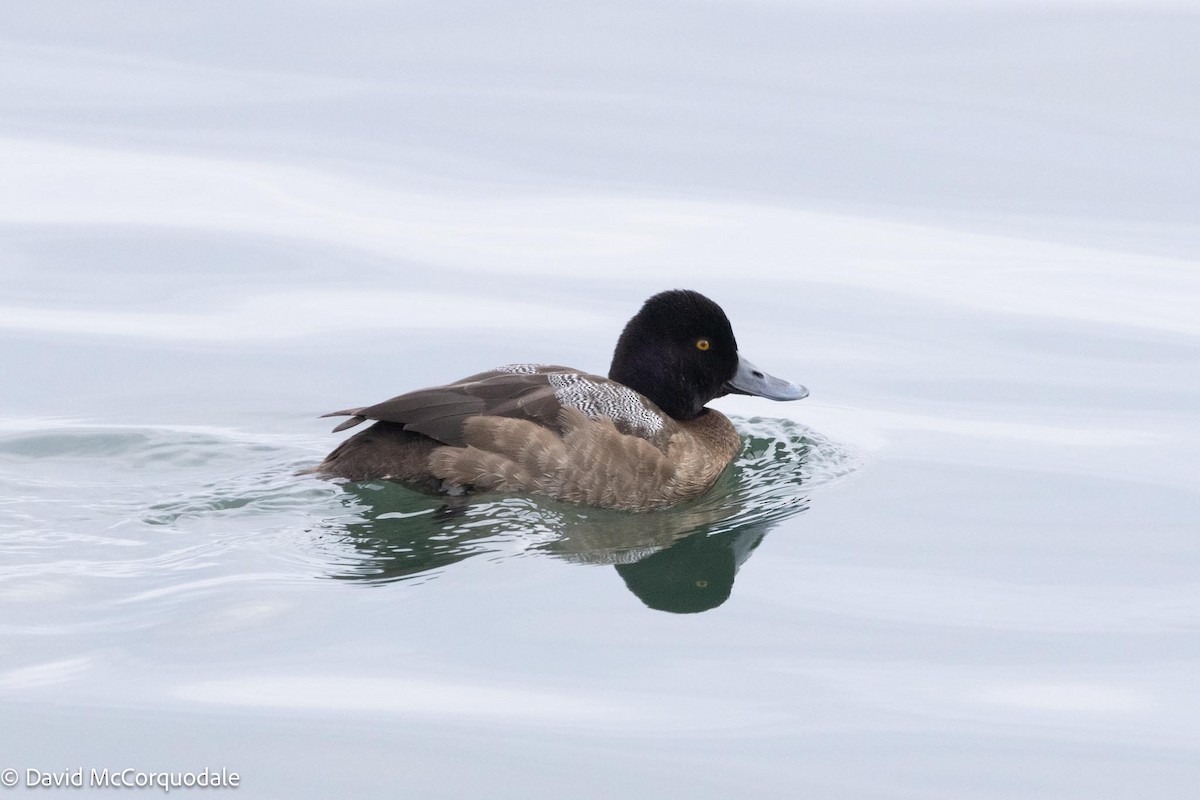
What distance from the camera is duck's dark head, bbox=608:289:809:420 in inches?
348

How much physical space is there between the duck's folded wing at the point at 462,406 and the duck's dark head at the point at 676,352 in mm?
674

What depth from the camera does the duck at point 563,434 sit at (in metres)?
7.98

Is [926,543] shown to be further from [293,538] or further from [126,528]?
[126,528]

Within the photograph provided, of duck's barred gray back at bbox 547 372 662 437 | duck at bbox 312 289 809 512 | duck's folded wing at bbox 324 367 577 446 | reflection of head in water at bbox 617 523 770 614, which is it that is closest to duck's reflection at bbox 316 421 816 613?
reflection of head in water at bbox 617 523 770 614

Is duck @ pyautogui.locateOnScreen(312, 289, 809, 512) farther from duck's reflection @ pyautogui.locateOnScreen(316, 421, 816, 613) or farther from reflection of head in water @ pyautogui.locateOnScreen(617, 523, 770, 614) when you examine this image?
reflection of head in water @ pyautogui.locateOnScreen(617, 523, 770, 614)

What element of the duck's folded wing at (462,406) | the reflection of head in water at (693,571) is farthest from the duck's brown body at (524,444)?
the reflection of head in water at (693,571)

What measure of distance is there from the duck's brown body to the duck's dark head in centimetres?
39

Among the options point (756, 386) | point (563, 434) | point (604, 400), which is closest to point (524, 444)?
point (563, 434)

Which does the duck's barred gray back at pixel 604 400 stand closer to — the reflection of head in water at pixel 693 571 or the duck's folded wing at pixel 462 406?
the duck's folded wing at pixel 462 406

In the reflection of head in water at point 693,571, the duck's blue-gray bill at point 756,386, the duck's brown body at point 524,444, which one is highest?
the duck's blue-gray bill at point 756,386

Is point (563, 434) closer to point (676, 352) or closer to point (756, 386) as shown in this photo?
point (676, 352)

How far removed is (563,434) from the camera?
320 inches

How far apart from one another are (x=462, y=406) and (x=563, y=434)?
53 cm

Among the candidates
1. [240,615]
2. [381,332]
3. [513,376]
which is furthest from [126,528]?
[381,332]
